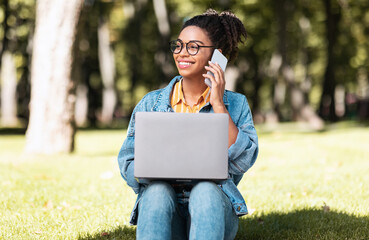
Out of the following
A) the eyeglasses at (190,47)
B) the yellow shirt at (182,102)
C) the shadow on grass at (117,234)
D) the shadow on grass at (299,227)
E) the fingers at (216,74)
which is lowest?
the shadow on grass at (117,234)

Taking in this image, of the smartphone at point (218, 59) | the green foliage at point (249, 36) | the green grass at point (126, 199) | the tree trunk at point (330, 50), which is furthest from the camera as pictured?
the green foliage at point (249, 36)

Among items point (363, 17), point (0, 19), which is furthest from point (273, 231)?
point (363, 17)

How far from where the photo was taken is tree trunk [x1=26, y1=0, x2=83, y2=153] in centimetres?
855

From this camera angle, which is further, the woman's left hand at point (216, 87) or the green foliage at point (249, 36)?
the green foliage at point (249, 36)

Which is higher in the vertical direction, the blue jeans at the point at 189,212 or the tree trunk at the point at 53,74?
the tree trunk at the point at 53,74

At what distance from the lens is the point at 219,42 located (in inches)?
126

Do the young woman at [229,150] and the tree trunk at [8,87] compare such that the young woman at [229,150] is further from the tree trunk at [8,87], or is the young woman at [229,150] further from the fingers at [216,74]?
the tree trunk at [8,87]

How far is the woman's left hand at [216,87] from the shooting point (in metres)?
2.95

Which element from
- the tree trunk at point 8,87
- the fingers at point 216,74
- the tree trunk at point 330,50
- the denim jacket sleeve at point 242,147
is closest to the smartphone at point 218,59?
the fingers at point 216,74

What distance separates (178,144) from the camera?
8.60 feet

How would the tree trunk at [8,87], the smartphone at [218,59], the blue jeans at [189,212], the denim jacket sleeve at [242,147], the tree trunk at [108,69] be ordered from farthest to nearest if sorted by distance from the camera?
the tree trunk at [108,69], the tree trunk at [8,87], the smartphone at [218,59], the denim jacket sleeve at [242,147], the blue jeans at [189,212]

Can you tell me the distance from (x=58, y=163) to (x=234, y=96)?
504 centimetres

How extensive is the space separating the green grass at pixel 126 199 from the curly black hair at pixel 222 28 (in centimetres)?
156

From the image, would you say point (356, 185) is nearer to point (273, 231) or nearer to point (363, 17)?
point (273, 231)
